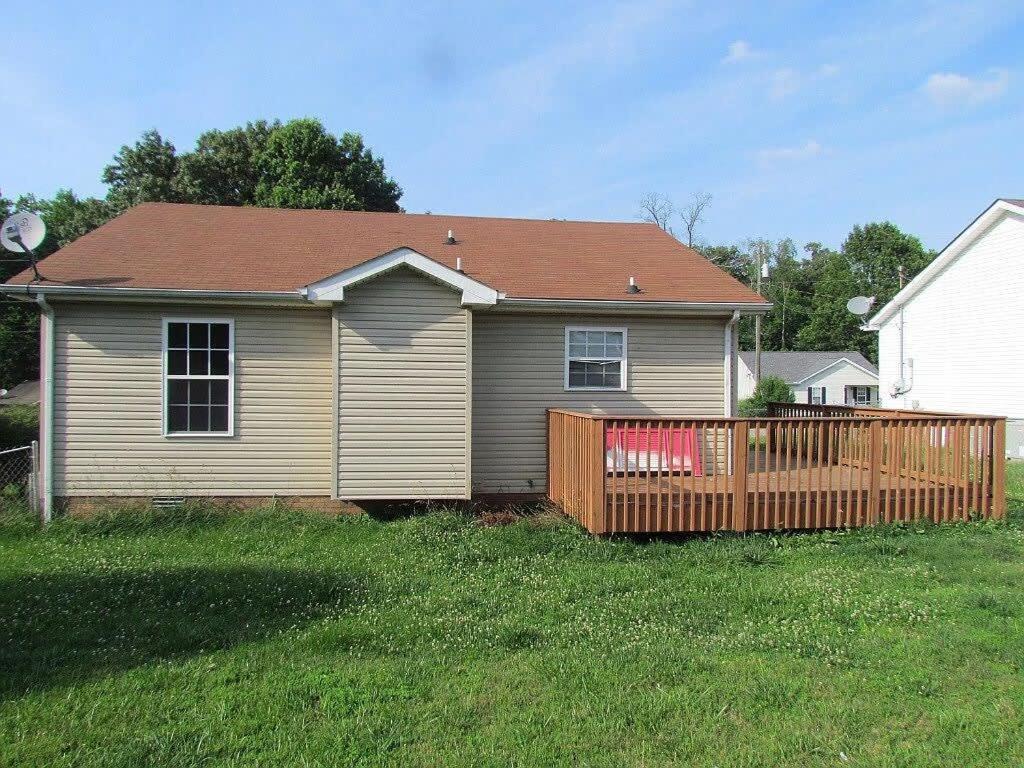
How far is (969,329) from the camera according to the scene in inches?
797

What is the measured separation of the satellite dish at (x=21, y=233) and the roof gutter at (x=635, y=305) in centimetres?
580

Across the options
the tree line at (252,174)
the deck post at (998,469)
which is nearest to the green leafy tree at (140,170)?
the tree line at (252,174)

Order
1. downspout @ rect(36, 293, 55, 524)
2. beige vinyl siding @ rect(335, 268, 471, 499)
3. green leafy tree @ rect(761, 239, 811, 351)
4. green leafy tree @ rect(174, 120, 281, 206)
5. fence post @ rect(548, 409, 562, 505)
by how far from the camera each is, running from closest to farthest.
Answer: beige vinyl siding @ rect(335, 268, 471, 499) → downspout @ rect(36, 293, 55, 524) → fence post @ rect(548, 409, 562, 505) → green leafy tree @ rect(174, 120, 281, 206) → green leafy tree @ rect(761, 239, 811, 351)

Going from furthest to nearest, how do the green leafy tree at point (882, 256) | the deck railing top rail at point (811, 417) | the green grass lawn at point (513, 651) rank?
the green leafy tree at point (882, 256) → the deck railing top rail at point (811, 417) → the green grass lawn at point (513, 651)

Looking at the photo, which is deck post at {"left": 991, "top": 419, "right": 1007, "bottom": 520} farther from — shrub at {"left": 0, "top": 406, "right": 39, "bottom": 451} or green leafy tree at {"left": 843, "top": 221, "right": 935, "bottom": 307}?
green leafy tree at {"left": 843, "top": 221, "right": 935, "bottom": 307}

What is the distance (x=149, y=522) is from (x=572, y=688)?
634 cm

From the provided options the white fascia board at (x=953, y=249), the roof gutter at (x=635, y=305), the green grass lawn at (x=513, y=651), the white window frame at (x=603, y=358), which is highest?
the white fascia board at (x=953, y=249)

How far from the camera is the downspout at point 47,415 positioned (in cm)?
901

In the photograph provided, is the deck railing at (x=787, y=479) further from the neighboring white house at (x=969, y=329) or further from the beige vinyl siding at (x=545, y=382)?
the neighboring white house at (x=969, y=329)

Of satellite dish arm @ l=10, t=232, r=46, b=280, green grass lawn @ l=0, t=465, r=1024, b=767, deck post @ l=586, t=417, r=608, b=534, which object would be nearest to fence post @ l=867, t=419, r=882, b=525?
green grass lawn @ l=0, t=465, r=1024, b=767

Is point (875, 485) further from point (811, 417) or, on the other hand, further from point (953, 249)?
point (953, 249)

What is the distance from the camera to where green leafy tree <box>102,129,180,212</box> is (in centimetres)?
2948

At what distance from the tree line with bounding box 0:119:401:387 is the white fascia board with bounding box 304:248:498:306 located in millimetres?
17504

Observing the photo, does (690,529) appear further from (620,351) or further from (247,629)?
(247,629)
